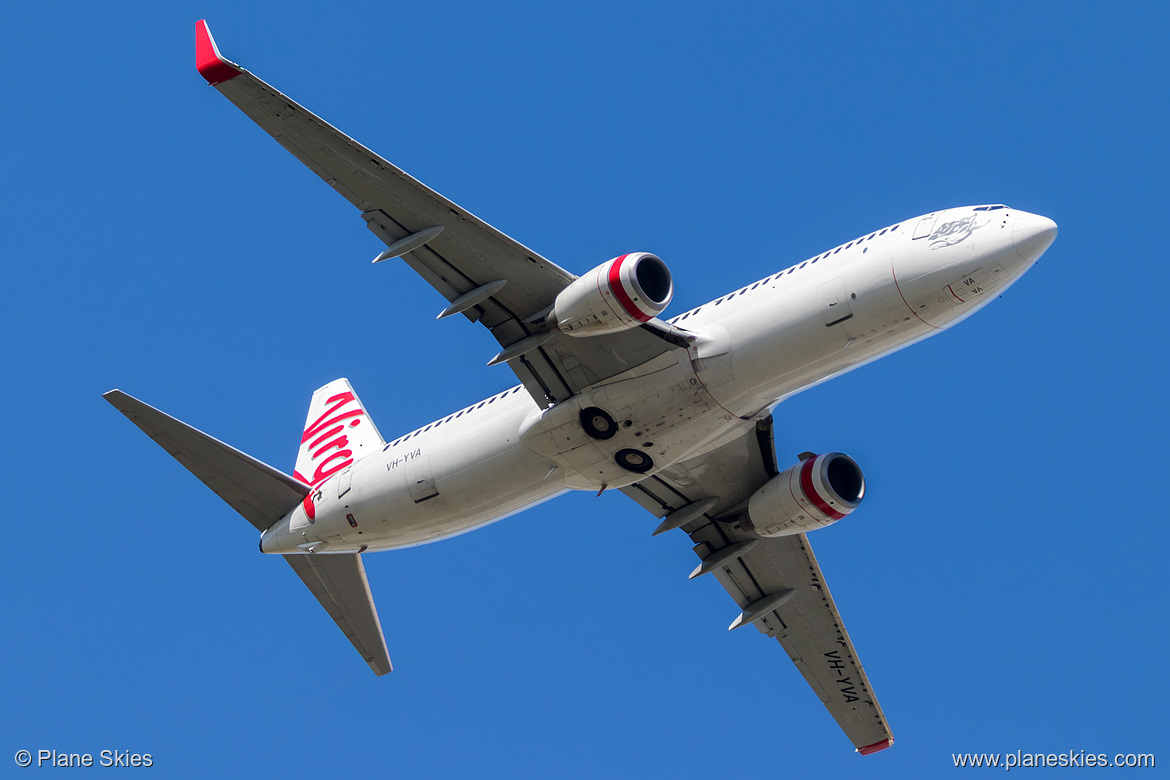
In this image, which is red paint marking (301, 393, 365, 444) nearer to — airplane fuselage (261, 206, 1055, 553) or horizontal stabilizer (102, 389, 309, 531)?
horizontal stabilizer (102, 389, 309, 531)

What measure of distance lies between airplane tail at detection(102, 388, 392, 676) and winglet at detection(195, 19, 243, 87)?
10383 millimetres

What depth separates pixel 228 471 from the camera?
38219mm

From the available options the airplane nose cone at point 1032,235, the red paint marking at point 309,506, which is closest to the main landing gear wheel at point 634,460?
the red paint marking at point 309,506

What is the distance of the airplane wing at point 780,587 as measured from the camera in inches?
1558

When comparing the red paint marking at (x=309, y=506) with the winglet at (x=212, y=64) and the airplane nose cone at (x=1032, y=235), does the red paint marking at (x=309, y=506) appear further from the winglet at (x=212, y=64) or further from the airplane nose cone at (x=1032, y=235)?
the airplane nose cone at (x=1032, y=235)

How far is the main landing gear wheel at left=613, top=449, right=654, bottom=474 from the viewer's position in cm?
3462

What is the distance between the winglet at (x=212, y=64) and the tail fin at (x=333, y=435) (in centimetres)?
1412

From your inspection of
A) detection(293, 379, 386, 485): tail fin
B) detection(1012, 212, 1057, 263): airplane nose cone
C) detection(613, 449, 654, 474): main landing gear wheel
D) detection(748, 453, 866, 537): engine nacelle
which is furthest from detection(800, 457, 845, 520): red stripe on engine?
detection(293, 379, 386, 485): tail fin

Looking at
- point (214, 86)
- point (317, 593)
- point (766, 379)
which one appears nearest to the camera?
point (214, 86)

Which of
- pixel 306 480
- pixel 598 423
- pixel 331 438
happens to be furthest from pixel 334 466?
pixel 598 423

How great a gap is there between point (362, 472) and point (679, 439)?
9693mm

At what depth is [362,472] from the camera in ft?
123

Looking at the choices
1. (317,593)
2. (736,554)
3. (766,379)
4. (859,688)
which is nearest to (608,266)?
(766,379)

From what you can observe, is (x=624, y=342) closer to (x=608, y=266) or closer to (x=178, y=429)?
(x=608, y=266)
